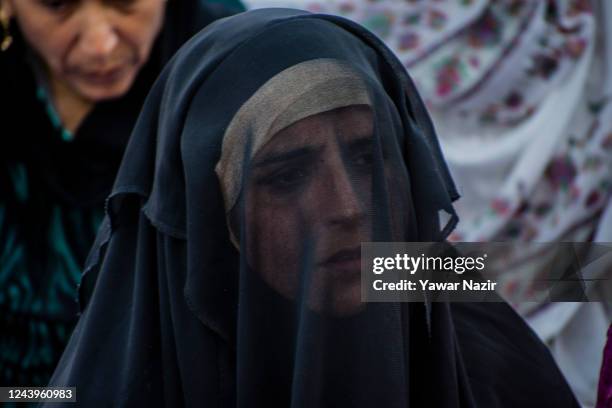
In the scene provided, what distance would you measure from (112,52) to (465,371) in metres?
1.04

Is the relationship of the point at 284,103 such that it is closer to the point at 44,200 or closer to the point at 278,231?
the point at 278,231

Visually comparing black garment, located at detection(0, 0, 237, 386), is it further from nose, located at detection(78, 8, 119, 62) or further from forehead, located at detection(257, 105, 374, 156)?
forehead, located at detection(257, 105, 374, 156)

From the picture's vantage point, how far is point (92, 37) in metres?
1.81

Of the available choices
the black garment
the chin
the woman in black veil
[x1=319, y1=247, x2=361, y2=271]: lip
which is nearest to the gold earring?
the black garment

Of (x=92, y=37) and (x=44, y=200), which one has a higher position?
(x=92, y=37)

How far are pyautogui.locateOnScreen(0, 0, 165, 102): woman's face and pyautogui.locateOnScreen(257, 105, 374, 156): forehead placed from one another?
2.89 ft

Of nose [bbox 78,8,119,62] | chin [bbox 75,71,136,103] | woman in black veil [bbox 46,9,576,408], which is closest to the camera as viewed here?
woman in black veil [bbox 46,9,576,408]

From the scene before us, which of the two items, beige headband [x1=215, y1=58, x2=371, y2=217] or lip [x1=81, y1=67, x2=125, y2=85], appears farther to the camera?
lip [x1=81, y1=67, x2=125, y2=85]

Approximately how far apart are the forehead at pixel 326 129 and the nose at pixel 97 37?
875mm

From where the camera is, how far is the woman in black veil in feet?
3.35

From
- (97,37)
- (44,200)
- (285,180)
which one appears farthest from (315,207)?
(44,200)

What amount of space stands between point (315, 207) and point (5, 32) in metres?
1.12

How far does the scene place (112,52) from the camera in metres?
1.86

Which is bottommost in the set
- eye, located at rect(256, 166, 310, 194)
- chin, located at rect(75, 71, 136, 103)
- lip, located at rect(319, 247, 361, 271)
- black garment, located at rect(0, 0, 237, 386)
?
lip, located at rect(319, 247, 361, 271)
